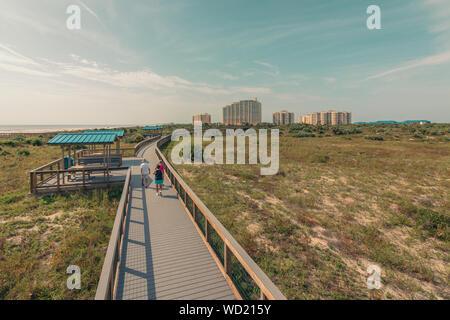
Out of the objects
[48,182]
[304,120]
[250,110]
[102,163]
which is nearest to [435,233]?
[102,163]

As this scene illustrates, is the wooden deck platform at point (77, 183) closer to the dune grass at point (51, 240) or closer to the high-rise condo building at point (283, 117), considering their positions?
the dune grass at point (51, 240)

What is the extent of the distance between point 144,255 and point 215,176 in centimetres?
1188

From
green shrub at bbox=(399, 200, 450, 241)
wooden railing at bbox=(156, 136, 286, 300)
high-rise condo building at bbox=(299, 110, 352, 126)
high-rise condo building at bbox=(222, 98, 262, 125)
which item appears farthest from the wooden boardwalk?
high-rise condo building at bbox=(299, 110, 352, 126)

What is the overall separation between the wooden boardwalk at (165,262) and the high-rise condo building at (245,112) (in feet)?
442

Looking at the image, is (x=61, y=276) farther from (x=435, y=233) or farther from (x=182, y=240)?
(x=435, y=233)

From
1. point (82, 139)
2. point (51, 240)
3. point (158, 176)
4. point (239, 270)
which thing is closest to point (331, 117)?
point (158, 176)

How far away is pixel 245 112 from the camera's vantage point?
472ft

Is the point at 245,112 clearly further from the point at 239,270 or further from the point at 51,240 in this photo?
the point at 239,270

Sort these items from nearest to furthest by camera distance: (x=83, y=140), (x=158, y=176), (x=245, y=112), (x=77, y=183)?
(x=158, y=176)
(x=77, y=183)
(x=83, y=140)
(x=245, y=112)

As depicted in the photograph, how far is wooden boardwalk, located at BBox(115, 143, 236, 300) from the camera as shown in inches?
175

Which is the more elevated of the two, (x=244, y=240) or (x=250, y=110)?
(x=250, y=110)

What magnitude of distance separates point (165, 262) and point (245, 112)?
14409cm

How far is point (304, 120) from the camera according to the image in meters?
172

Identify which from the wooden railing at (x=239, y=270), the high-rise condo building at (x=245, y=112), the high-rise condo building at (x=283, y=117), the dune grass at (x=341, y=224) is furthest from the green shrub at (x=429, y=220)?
the high-rise condo building at (x=283, y=117)
